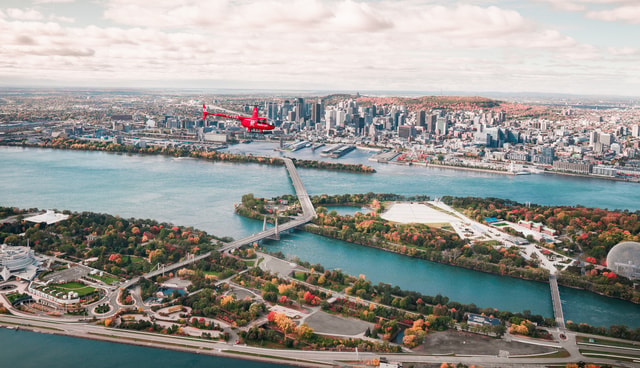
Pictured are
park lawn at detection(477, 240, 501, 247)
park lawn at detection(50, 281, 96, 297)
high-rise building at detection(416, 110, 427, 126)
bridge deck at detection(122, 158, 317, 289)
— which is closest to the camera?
park lawn at detection(50, 281, 96, 297)

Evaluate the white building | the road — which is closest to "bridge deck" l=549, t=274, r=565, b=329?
the road

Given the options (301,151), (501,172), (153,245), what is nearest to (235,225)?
(153,245)

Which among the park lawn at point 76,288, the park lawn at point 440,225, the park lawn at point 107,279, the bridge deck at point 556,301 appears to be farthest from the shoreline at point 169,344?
the park lawn at point 440,225

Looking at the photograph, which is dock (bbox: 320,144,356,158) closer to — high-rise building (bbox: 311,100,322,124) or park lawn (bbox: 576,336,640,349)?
high-rise building (bbox: 311,100,322,124)

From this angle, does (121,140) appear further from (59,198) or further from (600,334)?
(600,334)

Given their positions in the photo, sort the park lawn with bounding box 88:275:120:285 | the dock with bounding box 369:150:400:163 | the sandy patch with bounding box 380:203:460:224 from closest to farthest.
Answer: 1. the park lawn with bounding box 88:275:120:285
2. the sandy patch with bounding box 380:203:460:224
3. the dock with bounding box 369:150:400:163

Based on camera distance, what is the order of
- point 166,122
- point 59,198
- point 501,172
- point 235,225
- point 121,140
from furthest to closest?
point 166,122, point 121,140, point 501,172, point 59,198, point 235,225
